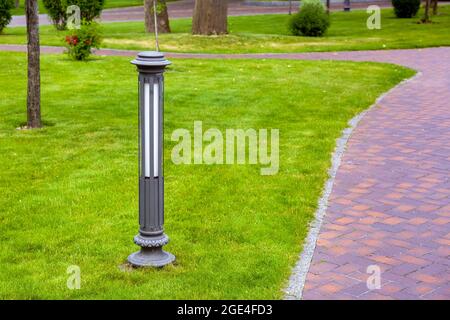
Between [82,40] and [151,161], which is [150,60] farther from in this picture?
[82,40]

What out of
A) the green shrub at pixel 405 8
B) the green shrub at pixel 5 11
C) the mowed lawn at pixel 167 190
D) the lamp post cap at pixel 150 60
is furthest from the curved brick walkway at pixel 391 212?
the green shrub at pixel 405 8

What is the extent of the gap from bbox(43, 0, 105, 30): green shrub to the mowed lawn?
480 inches

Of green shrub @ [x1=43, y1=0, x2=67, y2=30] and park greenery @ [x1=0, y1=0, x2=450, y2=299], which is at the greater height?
green shrub @ [x1=43, y1=0, x2=67, y2=30]

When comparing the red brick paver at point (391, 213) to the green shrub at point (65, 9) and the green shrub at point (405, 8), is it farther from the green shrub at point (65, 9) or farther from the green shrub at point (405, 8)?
the green shrub at point (405, 8)

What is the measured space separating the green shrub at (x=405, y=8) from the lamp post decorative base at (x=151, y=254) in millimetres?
30664

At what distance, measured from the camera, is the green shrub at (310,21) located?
26547 mm

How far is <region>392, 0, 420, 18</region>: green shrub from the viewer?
112ft

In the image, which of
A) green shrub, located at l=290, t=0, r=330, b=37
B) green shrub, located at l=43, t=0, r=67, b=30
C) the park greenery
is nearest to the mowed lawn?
the park greenery

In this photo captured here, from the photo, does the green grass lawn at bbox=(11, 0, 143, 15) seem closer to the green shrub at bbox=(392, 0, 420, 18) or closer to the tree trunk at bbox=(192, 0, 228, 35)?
the green shrub at bbox=(392, 0, 420, 18)

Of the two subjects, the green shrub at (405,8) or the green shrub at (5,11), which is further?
the green shrub at (405,8)

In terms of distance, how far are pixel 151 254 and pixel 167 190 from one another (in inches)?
82.5

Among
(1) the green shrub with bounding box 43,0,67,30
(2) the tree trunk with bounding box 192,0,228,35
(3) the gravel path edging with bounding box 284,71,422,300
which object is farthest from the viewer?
(1) the green shrub with bounding box 43,0,67,30
